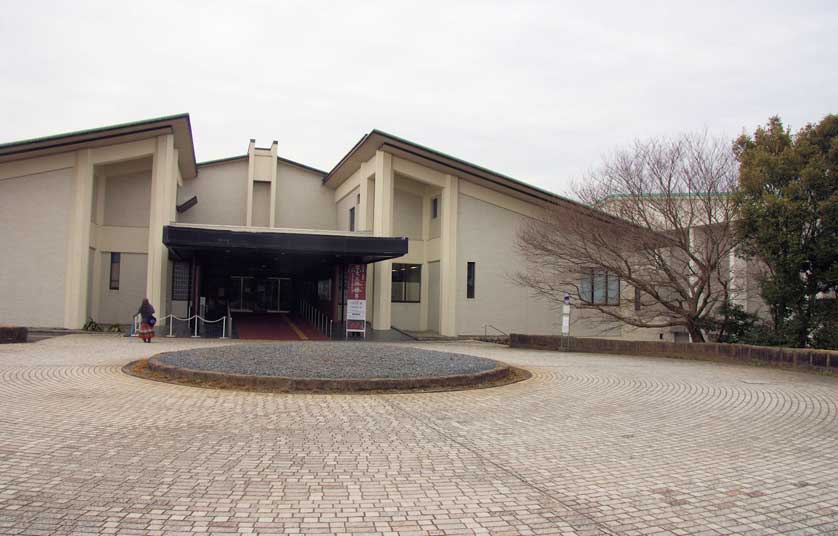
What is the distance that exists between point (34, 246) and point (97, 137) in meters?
4.65

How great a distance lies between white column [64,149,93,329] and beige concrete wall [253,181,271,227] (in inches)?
464

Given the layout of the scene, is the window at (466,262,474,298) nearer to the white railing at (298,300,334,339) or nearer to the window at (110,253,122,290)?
the white railing at (298,300,334,339)

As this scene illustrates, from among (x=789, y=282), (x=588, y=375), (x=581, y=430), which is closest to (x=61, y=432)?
(x=581, y=430)

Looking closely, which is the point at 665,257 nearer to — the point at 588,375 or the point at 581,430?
the point at 588,375

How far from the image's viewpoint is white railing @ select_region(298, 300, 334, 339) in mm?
26344

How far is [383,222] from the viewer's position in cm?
2581

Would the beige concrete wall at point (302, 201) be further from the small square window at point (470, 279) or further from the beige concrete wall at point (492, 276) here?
the small square window at point (470, 279)

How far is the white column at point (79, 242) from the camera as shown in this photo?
2288cm

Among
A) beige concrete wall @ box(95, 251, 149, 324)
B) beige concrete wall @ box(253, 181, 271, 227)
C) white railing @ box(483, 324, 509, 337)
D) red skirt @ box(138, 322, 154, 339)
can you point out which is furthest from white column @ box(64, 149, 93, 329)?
white railing @ box(483, 324, 509, 337)

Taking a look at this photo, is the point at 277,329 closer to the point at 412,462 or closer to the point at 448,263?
the point at 448,263

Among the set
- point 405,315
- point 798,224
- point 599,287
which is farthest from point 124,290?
point 798,224

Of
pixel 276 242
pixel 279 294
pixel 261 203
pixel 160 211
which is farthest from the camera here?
pixel 279 294

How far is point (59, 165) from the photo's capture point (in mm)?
23047

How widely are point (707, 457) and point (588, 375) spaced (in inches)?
271
